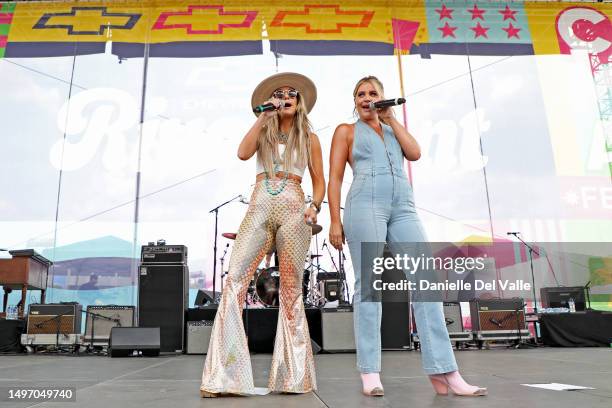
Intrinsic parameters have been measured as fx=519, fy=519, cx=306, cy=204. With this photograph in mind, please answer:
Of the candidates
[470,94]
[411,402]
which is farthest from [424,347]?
[470,94]

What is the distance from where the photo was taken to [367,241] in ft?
6.13

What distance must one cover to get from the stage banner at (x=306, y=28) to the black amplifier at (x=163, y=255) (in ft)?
10.9

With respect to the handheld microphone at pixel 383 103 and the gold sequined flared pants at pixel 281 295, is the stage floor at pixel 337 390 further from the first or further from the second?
the handheld microphone at pixel 383 103

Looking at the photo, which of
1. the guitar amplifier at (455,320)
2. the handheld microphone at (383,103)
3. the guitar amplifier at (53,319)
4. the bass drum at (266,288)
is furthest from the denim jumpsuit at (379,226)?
the guitar amplifier at (53,319)

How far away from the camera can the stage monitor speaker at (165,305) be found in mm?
5066

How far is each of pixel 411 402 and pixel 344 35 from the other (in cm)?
670

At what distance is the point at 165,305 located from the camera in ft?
16.7

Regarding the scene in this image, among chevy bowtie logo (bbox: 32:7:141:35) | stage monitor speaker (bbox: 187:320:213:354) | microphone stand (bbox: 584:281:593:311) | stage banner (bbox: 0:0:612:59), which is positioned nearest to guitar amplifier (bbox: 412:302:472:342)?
microphone stand (bbox: 584:281:593:311)

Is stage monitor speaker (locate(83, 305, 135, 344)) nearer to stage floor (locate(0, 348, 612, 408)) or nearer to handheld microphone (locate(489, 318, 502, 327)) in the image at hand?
stage floor (locate(0, 348, 612, 408))

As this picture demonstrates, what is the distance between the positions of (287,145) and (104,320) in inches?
172

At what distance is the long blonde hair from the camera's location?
2045 millimetres

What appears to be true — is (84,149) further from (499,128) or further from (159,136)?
(499,128)

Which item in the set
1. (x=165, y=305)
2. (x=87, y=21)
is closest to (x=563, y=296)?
(x=165, y=305)

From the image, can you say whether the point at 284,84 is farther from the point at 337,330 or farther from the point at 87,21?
the point at 87,21
